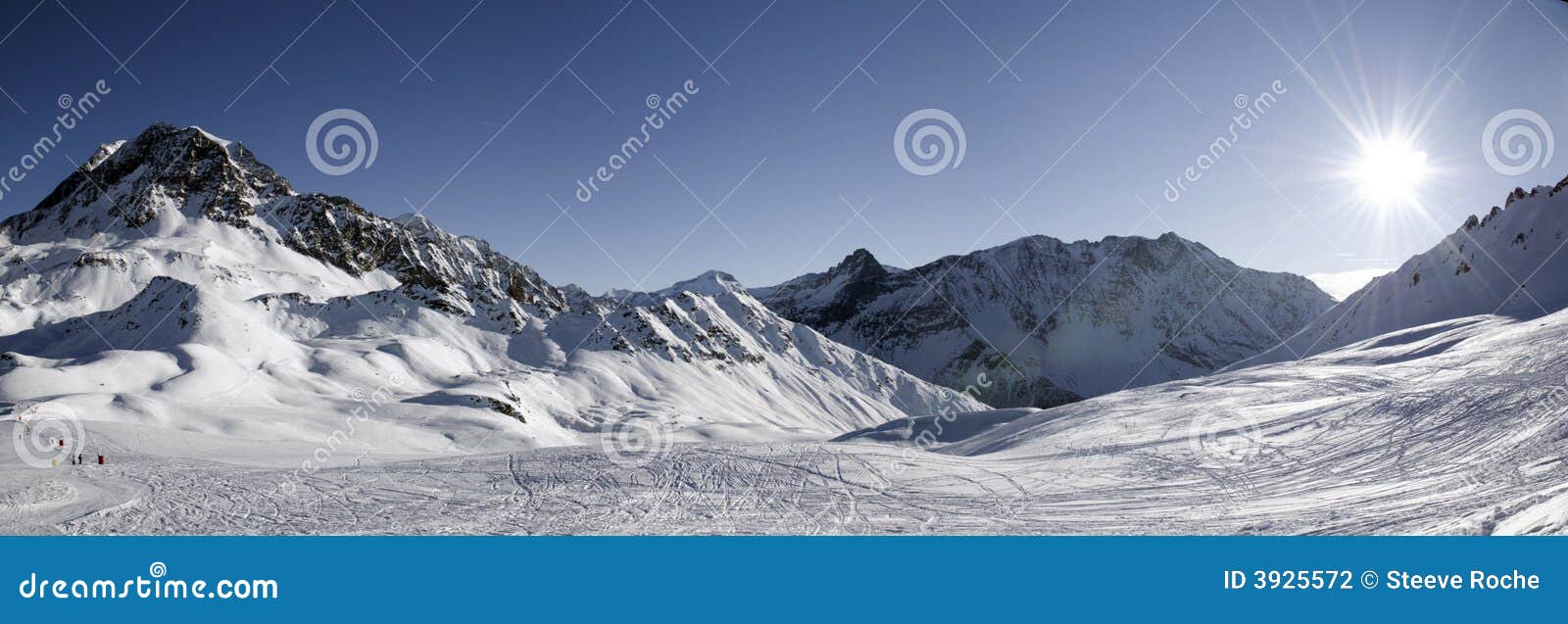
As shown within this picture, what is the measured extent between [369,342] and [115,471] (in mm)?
85300

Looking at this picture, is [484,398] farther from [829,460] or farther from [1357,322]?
[1357,322]

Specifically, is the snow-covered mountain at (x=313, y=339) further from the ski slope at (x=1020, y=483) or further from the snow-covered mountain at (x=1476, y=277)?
the snow-covered mountain at (x=1476, y=277)

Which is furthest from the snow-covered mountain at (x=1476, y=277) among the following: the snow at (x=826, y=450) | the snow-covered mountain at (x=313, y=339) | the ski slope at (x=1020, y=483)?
the snow-covered mountain at (x=313, y=339)

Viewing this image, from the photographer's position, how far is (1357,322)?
10250 cm

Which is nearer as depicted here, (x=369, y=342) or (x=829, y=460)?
(x=829, y=460)

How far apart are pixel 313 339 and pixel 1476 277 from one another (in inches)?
6217

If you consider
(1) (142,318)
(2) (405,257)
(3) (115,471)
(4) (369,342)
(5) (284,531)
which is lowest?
(5) (284,531)

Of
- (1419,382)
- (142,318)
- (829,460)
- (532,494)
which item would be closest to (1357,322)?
(1419,382)

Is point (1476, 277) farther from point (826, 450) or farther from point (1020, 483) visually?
point (826, 450)

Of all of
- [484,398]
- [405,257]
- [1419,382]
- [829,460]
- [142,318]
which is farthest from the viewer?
[405,257]

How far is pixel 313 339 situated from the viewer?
10669 cm

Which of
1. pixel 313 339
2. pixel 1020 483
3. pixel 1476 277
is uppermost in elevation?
pixel 313 339

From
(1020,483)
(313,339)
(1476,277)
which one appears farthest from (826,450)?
(313,339)

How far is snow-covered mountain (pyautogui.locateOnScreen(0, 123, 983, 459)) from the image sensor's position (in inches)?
2461
